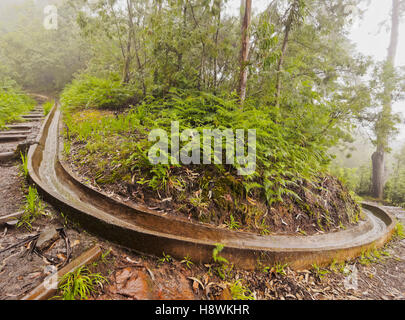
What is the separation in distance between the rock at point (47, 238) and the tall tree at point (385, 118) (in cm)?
996

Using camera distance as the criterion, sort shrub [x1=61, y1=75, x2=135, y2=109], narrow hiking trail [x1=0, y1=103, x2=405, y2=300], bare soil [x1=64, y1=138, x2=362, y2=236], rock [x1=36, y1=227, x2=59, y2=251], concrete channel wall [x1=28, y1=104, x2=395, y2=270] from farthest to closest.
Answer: shrub [x1=61, y1=75, x2=135, y2=109] → bare soil [x1=64, y1=138, x2=362, y2=236] → concrete channel wall [x1=28, y1=104, x2=395, y2=270] → rock [x1=36, y1=227, x2=59, y2=251] → narrow hiking trail [x1=0, y1=103, x2=405, y2=300]

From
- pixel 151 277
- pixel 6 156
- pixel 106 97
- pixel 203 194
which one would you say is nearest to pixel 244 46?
pixel 203 194

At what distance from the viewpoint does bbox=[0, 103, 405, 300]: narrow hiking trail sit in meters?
1.55

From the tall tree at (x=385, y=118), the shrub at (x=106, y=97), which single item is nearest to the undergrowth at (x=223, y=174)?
the shrub at (x=106, y=97)

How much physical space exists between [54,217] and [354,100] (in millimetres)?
8006

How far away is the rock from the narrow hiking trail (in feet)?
0.12

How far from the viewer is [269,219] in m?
2.76

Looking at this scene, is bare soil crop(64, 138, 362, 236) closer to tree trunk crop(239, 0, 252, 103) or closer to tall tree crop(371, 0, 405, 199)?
tree trunk crop(239, 0, 252, 103)

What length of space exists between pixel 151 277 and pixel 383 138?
32.1ft

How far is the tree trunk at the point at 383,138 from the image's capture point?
283 inches

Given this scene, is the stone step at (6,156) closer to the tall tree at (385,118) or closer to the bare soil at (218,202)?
the bare soil at (218,202)

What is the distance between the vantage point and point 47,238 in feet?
5.82

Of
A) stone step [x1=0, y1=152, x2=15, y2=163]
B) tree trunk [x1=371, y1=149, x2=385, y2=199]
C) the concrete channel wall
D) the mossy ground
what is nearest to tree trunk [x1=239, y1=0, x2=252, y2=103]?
the mossy ground

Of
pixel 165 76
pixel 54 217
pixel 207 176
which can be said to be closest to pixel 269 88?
pixel 165 76
